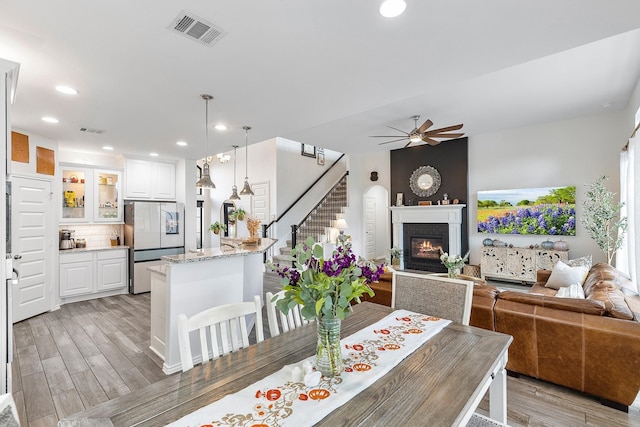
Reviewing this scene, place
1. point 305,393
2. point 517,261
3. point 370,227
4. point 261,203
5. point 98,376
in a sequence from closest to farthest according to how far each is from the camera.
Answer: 1. point 305,393
2. point 98,376
3. point 517,261
4. point 261,203
5. point 370,227

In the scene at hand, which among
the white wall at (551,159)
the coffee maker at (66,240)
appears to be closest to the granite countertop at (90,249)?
the coffee maker at (66,240)

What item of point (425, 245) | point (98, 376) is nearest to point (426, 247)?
point (425, 245)

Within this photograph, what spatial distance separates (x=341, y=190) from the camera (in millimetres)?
8797

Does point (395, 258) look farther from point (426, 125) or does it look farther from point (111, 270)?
point (111, 270)

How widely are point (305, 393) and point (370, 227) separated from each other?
8257mm

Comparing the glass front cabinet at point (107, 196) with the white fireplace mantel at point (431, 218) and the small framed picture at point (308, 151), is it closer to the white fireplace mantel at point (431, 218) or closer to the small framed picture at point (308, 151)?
the small framed picture at point (308, 151)

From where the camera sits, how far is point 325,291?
1210mm

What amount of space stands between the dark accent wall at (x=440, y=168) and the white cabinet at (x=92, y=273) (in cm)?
591

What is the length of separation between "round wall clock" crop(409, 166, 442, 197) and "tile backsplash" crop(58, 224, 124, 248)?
6.42m

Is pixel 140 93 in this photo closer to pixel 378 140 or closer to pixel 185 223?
pixel 185 223

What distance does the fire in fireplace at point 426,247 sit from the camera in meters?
7.01

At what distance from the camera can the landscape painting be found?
5.52 metres

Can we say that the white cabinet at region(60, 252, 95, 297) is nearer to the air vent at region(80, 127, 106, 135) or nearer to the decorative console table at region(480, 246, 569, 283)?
the air vent at region(80, 127, 106, 135)

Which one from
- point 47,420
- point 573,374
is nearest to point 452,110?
point 573,374
